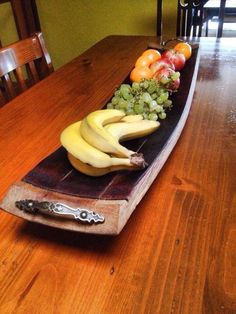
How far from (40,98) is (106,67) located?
1.33 ft

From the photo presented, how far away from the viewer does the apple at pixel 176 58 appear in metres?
1.01

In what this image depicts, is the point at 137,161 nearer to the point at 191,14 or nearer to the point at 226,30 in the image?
the point at 191,14

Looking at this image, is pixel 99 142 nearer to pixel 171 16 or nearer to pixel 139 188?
pixel 139 188

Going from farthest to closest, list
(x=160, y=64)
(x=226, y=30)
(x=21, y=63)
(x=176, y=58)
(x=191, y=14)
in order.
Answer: (x=226, y=30), (x=191, y=14), (x=21, y=63), (x=176, y=58), (x=160, y=64)

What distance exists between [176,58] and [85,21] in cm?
231

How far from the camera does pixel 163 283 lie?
1.44 ft

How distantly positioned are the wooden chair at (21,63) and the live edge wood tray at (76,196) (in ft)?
2.14

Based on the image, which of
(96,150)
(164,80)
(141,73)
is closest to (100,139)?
(96,150)

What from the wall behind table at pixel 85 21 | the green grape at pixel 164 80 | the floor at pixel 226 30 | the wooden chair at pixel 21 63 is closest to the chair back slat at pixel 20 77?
the wooden chair at pixel 21 63

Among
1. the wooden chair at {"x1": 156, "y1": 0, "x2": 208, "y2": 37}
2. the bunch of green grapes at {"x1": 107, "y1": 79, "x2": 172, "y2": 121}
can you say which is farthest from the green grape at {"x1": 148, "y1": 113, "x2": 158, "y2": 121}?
the wooden chair at {"x1": 156, "y1": 0, "x2": 208, "y2": 37}

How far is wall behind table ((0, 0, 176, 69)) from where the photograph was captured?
2770 mm

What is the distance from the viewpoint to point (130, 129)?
25.0 inches

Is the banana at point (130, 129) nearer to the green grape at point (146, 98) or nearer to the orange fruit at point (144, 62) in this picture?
the green grape at point (146, 98)

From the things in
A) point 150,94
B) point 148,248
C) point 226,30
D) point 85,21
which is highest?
point 150,94
